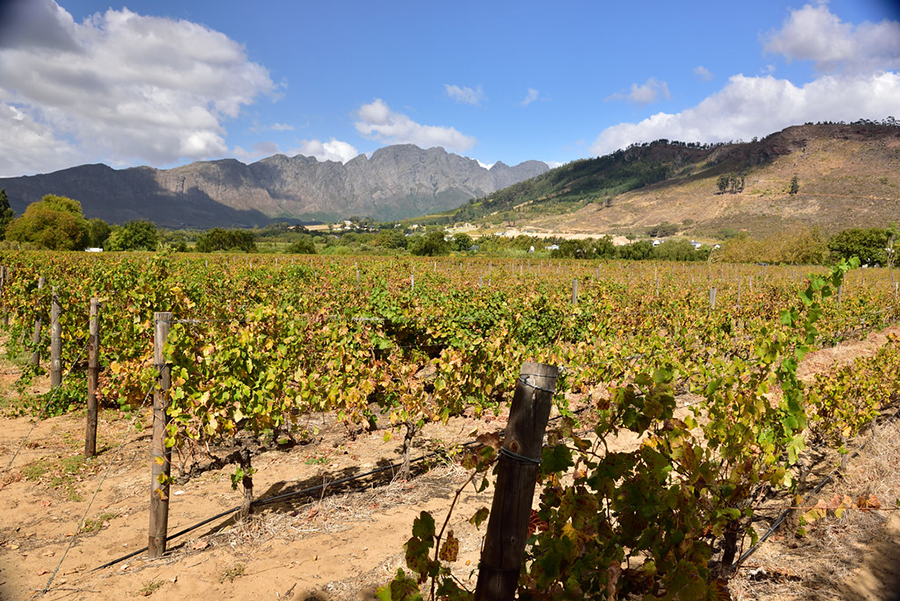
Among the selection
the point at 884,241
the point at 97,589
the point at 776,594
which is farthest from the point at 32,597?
the point at 884,241

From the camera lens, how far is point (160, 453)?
133 inches

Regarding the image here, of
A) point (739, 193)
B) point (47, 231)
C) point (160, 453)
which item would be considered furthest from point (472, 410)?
point (739, 193)

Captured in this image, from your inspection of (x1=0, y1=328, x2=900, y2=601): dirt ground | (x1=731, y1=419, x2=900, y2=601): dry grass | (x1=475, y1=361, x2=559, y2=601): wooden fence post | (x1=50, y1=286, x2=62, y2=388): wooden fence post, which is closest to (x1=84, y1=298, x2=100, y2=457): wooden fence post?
(x1=0, y1=328, x2=900, y2=601): dirt ground

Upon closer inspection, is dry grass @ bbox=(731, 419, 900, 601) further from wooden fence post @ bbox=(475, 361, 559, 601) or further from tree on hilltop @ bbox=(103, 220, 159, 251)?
tree on hilltop @ bbox=(103, 220, 159, 251)

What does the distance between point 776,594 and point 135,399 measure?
6597 mm

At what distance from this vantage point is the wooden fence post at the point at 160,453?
338 centimetres

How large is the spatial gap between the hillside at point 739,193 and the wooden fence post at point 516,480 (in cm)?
7714

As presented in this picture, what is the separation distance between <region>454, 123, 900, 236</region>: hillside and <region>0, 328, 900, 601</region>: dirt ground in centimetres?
7436

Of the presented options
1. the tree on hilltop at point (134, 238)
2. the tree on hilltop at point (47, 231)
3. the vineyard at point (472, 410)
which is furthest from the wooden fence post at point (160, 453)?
the tree on hilltop at point (134, 238)

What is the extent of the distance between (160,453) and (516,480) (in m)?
3.05

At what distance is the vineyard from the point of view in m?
1.81

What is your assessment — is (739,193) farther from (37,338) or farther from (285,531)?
(285,531)

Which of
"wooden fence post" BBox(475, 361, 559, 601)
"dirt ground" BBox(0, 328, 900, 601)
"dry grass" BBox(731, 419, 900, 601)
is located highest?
"wooden fence post" BBox(475, 361, 559, 601)

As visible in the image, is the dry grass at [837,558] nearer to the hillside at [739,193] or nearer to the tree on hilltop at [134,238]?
the tree on hilltop at [134,238]
